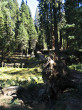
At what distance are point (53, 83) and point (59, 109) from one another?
47.5 inches

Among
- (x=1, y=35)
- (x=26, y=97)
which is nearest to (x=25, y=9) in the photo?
(x=1, y=35)

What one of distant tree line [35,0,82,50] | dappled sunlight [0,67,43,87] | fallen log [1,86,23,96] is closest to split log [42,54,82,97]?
fallen log [1,86,23,96]

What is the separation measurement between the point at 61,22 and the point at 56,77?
26.1 meters

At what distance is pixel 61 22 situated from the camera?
95.4 feet

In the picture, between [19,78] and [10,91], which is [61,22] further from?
[10,91]

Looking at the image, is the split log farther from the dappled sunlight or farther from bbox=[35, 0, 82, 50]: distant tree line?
bbox=[35, 0, 82, 50]: distant tree line

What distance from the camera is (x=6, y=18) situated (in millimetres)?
30016

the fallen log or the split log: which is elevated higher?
the split log

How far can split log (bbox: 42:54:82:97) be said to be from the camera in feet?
17.8

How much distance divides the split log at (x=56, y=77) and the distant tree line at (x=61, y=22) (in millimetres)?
5505

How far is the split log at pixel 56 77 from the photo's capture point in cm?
543

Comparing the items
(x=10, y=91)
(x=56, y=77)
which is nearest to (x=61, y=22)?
(x=56, y=77)

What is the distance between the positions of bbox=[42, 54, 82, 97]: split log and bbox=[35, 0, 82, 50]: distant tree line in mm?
5505

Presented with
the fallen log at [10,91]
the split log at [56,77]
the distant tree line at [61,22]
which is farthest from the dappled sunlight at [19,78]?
the distant tree line at [61,22]
